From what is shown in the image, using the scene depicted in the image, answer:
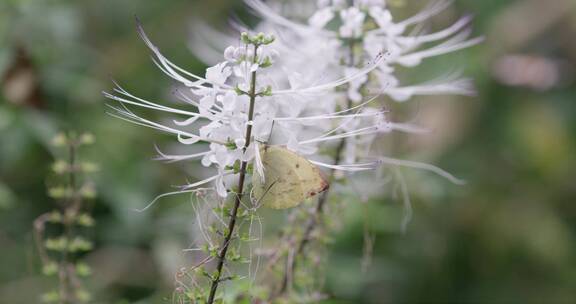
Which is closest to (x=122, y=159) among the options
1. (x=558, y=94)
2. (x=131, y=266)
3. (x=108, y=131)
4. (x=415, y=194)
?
(x=108, y=131)

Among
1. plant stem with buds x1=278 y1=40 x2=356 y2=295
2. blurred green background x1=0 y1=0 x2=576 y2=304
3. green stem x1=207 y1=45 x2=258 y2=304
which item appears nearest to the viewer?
green stem x1=207 y1=45 x2=258 y2=304

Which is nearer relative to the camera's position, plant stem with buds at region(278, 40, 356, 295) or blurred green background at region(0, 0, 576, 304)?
plant stem with buds at region(278, 40, 356, 295)

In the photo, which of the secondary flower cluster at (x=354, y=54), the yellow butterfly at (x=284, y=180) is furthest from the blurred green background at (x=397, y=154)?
the yellow butterfly at (x=284, y=180)

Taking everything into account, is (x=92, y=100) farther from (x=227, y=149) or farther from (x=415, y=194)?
(x=227, y=149)

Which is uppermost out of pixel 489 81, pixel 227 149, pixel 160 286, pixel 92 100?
pixel 489 81

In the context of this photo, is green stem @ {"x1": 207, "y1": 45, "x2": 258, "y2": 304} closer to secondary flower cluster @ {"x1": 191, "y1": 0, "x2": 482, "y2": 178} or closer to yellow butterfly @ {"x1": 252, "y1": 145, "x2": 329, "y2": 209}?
yellow butterfly @ {"x1": 252, "y1": 145, "x2": 329, "y2": 209}

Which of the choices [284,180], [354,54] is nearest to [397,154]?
[354,54]

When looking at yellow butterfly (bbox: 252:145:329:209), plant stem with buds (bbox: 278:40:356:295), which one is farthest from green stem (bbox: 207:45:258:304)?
plant stem with buds (bbox: 278:40:356:295)

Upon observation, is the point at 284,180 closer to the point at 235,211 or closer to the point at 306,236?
the point at 235,211
